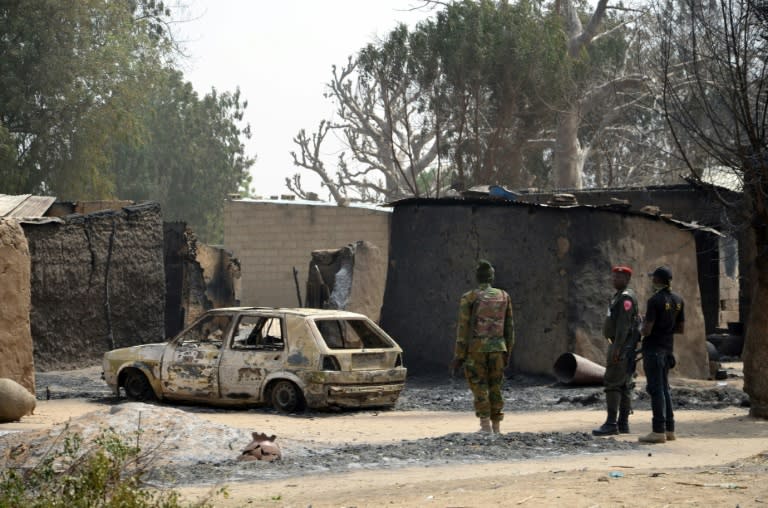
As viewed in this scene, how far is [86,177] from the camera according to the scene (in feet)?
133

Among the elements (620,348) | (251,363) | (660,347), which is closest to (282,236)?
(251,363)

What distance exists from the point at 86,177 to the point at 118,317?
67.9 ft

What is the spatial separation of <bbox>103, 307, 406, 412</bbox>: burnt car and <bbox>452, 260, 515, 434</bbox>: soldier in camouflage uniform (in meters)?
2.50

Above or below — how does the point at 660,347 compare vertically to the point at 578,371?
above

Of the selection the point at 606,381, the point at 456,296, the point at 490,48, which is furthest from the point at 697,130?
the point at 490,48

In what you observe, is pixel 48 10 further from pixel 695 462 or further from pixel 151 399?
pixel 695 462

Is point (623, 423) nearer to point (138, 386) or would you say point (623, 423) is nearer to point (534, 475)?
point (534, 475)

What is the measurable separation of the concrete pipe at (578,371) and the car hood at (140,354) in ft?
19.0

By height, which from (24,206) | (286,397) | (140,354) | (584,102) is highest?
(584,102)

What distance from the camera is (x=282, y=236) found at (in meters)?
34.2

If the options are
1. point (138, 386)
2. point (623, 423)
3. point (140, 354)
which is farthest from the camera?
point (138, 386)

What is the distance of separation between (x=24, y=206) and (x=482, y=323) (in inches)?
455

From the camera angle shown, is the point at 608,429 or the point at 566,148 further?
the point at 566,148

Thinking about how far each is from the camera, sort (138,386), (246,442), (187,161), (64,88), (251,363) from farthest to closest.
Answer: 1. (187,161)
2. (64,88)
3. (138,386)
4. (251,363)
5. (246,442)
